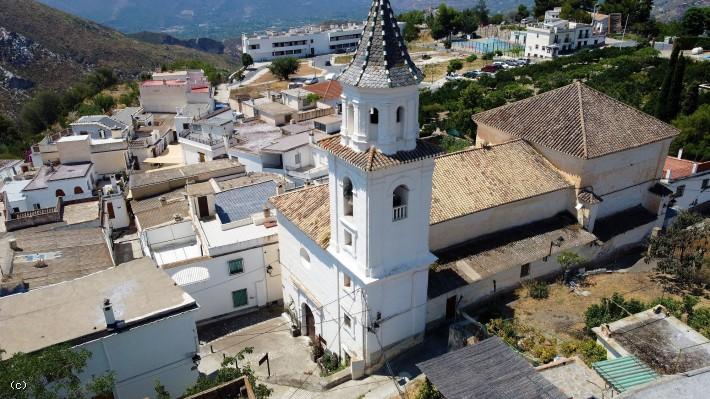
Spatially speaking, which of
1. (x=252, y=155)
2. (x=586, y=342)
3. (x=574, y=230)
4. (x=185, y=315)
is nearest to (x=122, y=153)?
(x=252, y=155)

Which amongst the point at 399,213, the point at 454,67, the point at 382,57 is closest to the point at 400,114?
the point at 382,57

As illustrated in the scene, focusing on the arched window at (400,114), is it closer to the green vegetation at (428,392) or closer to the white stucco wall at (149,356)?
the green vegetation at (428,392)

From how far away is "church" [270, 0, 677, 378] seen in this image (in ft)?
68.3

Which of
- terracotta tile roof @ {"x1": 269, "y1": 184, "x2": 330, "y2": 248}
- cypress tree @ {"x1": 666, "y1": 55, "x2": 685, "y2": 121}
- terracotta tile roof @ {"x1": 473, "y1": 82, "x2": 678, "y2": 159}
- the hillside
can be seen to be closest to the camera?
terracotta tile roof @ {"x1": 269, "y1": 184, "x2": 330, "y2": 248}

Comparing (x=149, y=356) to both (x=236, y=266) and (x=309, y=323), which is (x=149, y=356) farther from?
(x=309, y=323)

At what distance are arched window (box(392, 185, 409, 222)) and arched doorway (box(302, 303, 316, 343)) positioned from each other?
8.34 metres

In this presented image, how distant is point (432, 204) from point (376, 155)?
7208mm

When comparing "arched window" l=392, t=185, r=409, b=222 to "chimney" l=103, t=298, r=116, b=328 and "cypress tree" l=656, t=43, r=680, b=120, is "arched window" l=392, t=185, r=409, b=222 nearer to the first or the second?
"chimney" l=103, t=298, r=116, b=328

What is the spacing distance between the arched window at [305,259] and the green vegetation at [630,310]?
1288cm

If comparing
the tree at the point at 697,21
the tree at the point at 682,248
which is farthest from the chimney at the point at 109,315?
the tree at the point at 697,21

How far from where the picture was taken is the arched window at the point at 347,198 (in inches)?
877

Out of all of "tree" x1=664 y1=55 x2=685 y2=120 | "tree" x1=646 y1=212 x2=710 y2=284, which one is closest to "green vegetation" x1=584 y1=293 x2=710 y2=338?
"tree" x1=646 y1=212 x2=710 y2=284

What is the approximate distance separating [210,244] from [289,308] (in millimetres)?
5355

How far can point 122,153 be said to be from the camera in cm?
5181
